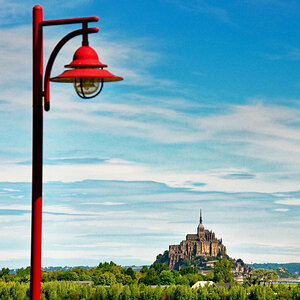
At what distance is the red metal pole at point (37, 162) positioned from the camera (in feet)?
34.3

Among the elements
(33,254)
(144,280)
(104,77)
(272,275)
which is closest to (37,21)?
(104,77)

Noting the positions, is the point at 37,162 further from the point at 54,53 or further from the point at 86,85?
the point at 54,53

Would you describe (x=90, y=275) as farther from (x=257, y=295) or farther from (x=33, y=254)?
(x=33, y=254)

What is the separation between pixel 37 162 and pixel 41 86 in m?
1.24

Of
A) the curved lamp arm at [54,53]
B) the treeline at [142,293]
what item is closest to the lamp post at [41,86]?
the curved lamp arm at [54,53]

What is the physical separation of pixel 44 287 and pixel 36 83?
80.9 meters

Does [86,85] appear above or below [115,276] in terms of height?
above

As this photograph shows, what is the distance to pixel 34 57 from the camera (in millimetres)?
10602

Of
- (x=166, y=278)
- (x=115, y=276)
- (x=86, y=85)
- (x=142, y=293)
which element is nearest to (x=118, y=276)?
(x=115, y=276)

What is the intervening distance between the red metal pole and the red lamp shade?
333mm

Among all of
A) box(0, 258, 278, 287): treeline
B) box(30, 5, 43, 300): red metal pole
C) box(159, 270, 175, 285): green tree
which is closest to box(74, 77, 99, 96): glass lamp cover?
box(30, 5, 43, 300): red metal pole

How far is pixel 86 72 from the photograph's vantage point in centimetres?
1042

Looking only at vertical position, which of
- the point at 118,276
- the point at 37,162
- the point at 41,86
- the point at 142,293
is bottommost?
the point at 142,293

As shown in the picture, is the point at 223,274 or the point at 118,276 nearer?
the point at 118,276
